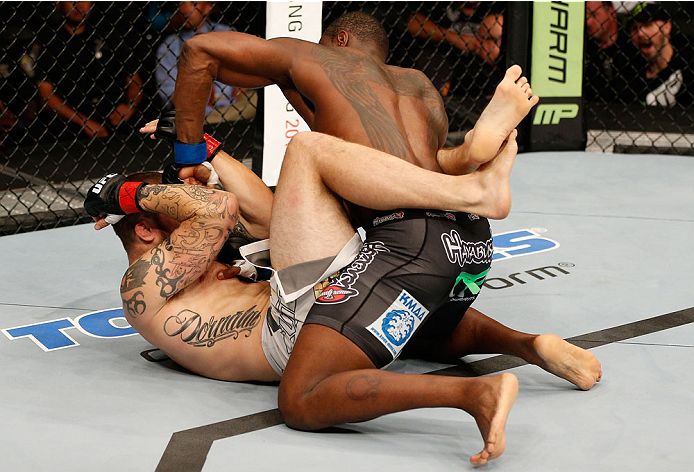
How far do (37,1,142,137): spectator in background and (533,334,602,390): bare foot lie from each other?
2549 millimetres

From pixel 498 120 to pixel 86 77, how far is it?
8.94 feet

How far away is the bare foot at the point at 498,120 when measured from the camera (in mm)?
1640

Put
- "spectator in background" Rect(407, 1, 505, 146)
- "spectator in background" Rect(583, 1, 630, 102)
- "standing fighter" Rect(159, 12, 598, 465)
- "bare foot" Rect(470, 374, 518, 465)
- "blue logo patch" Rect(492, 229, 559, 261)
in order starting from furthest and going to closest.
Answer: "spectator in background" Rect(583, 1, 630, 102) < "spectator in background" Rect(407, 1, 505, 146) < "blue logo patch" Rect(492, 229, 559, 261) < "standing fighter" Rect(159, 12, 598, 465) < "bare foot" Rect(470, 374, 518, 465)

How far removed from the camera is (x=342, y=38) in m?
1.97

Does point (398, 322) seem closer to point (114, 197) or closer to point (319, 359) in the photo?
point (319, 359)

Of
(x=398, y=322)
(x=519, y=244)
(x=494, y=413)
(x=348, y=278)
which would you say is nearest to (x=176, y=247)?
(x=348, y=278)

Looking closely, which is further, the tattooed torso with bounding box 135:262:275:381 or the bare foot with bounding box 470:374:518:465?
the tattooed torso with bounding box 135:262:275:381

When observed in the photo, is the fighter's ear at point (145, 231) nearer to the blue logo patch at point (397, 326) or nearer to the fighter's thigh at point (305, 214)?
the fighter's thigh at point (305, 214)

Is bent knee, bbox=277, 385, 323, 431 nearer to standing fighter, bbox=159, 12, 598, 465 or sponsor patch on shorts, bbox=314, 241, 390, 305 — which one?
standing fighter, bbox=159, 12, 598, 465

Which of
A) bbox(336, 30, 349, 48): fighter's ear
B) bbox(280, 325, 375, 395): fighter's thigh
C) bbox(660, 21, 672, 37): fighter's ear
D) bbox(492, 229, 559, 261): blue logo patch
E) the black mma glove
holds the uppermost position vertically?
bbox(660, 21, 672, 37): fighter's ear

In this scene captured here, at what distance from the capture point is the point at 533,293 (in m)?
2.37

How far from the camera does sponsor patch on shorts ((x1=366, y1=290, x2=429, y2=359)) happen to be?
5.27 feet

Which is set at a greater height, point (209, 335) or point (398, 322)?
point (398, 322)

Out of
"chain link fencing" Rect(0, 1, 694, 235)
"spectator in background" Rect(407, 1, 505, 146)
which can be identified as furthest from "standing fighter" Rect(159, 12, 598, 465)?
"spectator in background" Rect(407, 1, 505, 146)
